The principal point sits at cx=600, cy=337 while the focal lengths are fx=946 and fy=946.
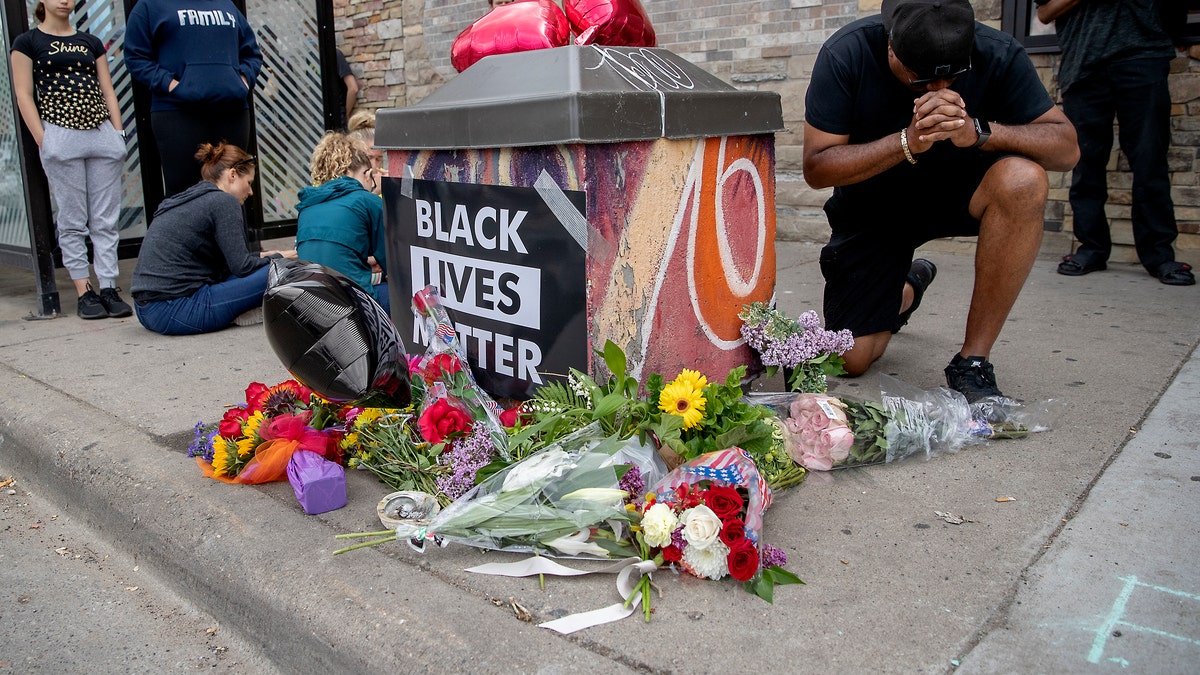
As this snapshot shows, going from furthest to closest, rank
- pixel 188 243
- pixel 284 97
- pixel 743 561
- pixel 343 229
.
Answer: pixel 284 97
pixel 188 243
pixel 343 229
pixel 743 561

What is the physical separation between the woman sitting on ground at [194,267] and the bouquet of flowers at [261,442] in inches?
70.6

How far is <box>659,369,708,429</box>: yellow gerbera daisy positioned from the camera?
7.72 ft

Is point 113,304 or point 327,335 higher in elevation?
point 327,335

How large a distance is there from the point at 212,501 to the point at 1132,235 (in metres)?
5.02

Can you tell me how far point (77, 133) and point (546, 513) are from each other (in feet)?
13.0

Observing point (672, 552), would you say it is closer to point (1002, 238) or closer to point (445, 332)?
point (445, 332)

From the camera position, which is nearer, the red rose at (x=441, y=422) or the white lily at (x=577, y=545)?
the white lily at (x=577, y=545)

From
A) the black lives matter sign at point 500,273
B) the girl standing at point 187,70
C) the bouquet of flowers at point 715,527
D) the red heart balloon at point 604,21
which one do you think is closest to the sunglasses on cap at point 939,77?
the red heart balloon at point 604,21

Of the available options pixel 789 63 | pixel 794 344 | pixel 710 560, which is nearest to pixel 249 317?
pixel 794 344

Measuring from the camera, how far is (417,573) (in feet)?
Answer: 7.03

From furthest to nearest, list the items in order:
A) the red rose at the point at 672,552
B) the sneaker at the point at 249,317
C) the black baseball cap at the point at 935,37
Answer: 1. the sneaker at the point at 249,317
2. the black baseball cap at the point at 935,37
3. the red rose at the point at 672,552

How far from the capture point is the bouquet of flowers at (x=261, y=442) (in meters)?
2.65

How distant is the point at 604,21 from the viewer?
300 cm

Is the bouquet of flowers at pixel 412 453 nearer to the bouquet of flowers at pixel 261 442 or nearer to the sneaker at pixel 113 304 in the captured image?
the bouquet of flowers at pixel 261 442
